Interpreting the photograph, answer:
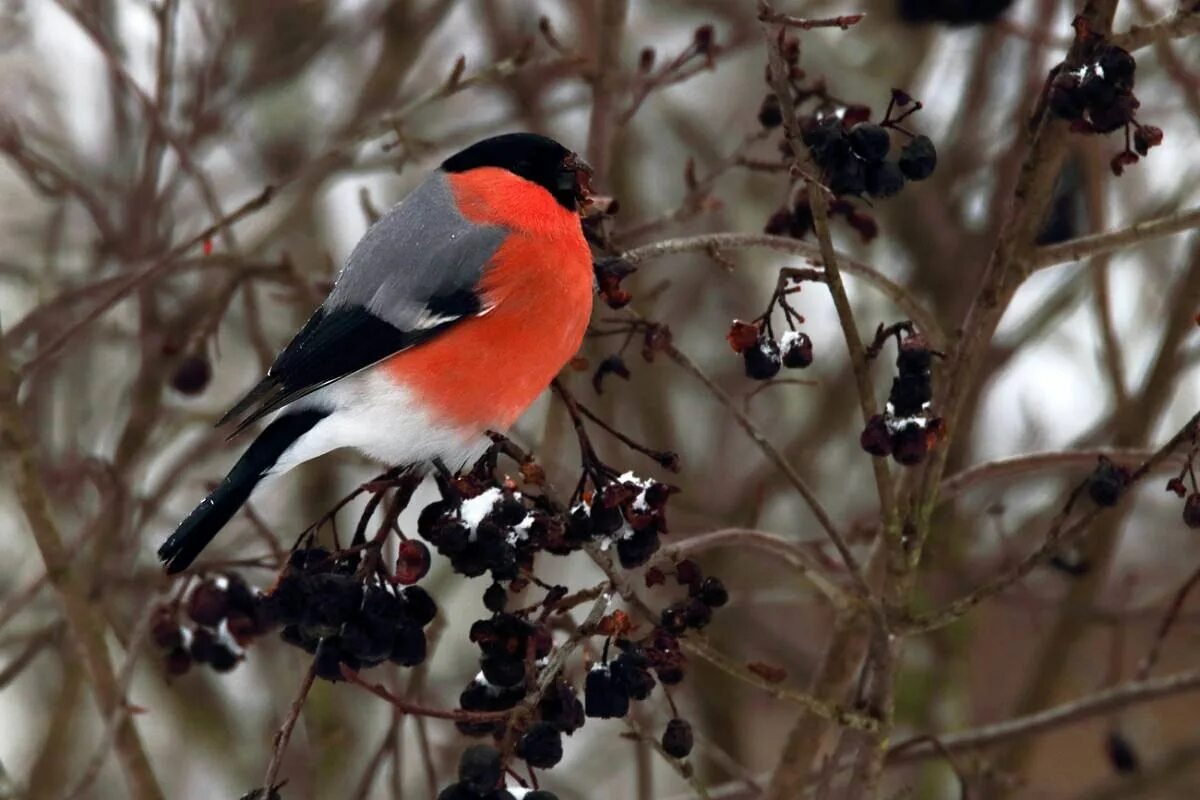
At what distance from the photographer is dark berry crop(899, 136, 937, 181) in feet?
5.93

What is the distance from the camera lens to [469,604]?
17.1ft

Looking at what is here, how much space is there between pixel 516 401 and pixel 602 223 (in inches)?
11.4

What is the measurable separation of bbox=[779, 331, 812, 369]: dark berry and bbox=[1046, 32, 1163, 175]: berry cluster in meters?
0.40

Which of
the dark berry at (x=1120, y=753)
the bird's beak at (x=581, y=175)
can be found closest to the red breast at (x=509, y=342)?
the bird's beak at (x=581, y=175)

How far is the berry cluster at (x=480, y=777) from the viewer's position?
1.39 metres

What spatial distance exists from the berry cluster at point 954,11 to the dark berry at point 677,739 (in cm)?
184

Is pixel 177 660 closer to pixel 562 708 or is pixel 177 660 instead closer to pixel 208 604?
pixel 208 604

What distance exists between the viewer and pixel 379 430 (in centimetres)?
214

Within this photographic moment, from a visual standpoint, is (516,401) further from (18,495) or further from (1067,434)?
(1067,434)

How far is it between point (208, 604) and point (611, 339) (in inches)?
58.9

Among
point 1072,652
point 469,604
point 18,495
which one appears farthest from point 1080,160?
point 469,604

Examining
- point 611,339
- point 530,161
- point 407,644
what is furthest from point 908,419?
point 611,339

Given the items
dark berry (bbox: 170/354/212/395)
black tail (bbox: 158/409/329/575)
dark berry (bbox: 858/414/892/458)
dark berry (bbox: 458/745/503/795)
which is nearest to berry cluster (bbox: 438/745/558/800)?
dark berry (bbox: 458/745/503/795)

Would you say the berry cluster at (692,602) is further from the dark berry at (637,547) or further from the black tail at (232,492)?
the black tail at (232,492)
